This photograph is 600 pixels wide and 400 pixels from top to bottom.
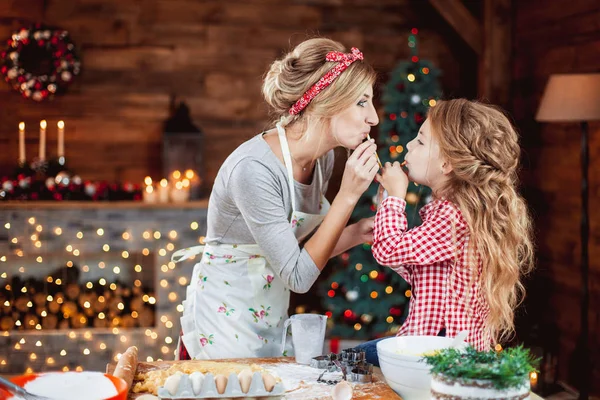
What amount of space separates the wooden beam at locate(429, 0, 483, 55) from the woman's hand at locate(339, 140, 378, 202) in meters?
3.19

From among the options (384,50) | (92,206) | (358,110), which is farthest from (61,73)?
(358,110)

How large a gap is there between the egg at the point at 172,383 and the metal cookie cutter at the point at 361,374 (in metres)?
0.38

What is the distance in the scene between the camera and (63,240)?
4.43m

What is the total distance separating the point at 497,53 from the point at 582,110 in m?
1.57

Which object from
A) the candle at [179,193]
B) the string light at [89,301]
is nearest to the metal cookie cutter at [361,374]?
the string light at [89,301]

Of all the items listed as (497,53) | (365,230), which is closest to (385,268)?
(497,53)

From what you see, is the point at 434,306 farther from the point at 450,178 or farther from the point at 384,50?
the point at 384,50

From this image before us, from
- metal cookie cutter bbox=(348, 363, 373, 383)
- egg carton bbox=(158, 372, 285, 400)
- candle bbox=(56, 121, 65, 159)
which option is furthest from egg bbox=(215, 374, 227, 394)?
candle bbox=(56, 121, 65, 159)

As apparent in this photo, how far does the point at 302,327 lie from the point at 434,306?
1.18 ft

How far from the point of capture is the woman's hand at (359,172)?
199cm

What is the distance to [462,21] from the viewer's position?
4.98 meters

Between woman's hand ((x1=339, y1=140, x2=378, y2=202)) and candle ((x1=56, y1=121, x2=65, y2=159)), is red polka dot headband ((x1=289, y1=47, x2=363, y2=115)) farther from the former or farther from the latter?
candle ((x1=56, y1=121, x2=65, y2=159))

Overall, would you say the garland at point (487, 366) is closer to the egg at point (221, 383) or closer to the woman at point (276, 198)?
the egg at point (221, 383)

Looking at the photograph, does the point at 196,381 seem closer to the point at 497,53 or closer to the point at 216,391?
the point at 216,391
